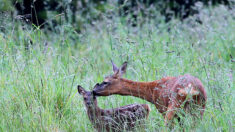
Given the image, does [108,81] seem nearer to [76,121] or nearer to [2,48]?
[76,121]

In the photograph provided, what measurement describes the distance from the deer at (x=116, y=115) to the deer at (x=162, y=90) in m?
0.19

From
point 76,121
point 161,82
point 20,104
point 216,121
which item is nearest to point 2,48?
point 20,104

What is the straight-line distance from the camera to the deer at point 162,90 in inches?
200

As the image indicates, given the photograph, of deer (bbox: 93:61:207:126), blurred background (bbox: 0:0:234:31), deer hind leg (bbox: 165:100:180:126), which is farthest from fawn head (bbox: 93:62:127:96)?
deer hind leg (bbox: 165:100:180:126)

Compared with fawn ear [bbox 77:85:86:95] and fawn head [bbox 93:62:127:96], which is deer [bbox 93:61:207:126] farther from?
fawn ear [bbox 77:85:86:95]

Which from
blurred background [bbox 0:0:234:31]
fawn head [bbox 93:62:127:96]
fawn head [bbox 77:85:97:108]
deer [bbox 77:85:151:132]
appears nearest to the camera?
deer [bbox 77:85:151:132]

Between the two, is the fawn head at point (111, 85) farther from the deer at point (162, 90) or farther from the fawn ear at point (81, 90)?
the fawn ear at point (81, 90)

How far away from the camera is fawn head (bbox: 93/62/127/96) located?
577 cm

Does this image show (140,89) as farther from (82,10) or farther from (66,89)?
(82,10)

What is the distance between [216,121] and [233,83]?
1314 millimetres

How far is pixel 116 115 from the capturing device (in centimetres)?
545

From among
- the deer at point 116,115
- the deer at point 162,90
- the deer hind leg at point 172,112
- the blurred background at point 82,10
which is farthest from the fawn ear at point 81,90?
the deer hind leg at point 172,112

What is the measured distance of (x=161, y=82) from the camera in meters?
5.90

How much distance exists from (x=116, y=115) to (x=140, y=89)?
25.7 inches
